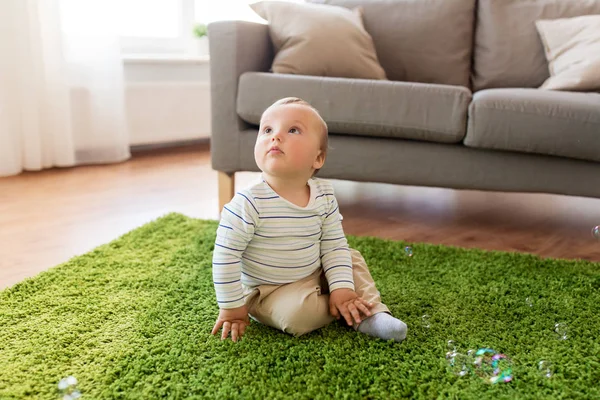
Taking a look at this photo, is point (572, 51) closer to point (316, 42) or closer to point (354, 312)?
point (316, 42)

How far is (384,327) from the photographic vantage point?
3.32 feet

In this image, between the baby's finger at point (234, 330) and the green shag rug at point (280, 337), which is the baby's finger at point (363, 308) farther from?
the baby's finger at point (234, 330)

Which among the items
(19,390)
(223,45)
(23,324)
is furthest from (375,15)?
(19,390)

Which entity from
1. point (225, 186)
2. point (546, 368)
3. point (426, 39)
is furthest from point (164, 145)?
point (546, 368)

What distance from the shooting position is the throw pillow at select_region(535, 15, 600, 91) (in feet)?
6.40

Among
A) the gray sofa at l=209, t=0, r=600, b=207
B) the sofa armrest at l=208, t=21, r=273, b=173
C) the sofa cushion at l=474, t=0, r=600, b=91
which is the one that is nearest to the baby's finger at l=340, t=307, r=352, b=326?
the gray sofa at l=209, t=0, r=600, b=207

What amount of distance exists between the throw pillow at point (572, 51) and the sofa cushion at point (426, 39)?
304 millimetres

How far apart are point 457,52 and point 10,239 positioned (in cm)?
175

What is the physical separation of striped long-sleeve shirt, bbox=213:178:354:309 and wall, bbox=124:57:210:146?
83.9 inches

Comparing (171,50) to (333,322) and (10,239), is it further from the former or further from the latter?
(333,322)

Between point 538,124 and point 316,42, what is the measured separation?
2.62 ft

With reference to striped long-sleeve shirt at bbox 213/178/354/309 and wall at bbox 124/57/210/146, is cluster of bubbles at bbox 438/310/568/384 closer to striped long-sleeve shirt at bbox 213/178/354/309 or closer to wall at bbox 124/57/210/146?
striped long-sleeve shirt at bbox 213/178/354/309

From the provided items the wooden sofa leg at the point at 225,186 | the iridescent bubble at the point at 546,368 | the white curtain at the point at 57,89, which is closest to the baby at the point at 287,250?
the iridescent bubble at the point at 546,368

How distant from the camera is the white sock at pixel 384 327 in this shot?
1006mm
